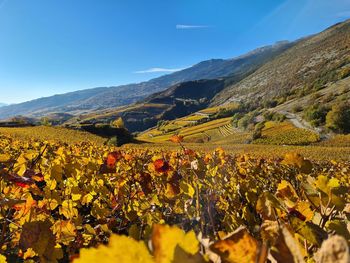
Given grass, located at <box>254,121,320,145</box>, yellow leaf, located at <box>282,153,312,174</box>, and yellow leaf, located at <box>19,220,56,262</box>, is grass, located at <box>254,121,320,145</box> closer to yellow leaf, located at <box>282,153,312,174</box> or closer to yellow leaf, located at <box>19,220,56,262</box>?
yellow leaf, located at <box>282,153,312,174</box>

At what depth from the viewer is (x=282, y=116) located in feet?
259

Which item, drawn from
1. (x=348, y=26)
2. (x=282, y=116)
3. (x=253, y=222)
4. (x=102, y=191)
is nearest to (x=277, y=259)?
(x=253, y=222)

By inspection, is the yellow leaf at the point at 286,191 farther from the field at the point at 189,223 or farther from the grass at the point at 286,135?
the grass at the point at 286,135

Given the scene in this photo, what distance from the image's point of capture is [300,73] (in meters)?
140

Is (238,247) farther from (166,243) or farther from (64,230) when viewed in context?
(64,230)

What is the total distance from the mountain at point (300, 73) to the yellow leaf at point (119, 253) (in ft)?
353

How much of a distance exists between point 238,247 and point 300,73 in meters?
151

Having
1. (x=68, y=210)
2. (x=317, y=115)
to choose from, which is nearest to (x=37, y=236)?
(x=68, y=210)

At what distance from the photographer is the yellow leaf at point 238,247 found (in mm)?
499

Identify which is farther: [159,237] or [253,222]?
[253,222]

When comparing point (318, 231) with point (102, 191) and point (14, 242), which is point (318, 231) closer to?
point (14, 242)

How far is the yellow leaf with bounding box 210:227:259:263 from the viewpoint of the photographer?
50cm

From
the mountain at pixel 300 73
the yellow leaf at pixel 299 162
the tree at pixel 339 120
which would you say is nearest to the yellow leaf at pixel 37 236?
the yellow leaf at pixel 299 162

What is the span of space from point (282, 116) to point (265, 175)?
78.4 metres
